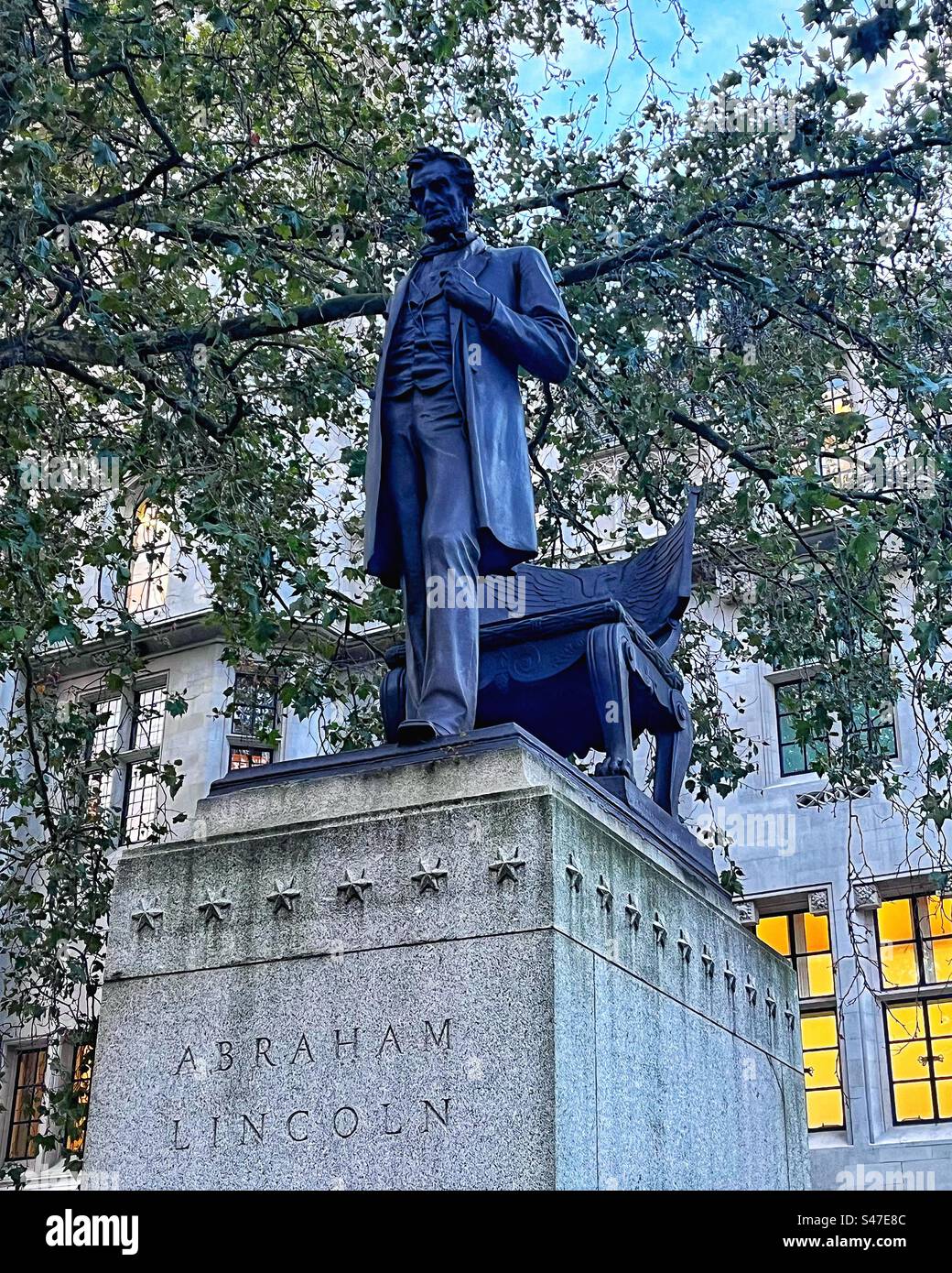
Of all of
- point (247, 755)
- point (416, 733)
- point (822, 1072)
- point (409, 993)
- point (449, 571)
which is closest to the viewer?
point (409, 993)

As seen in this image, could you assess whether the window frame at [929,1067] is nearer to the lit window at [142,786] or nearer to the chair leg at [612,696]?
the lit window at [142,786]

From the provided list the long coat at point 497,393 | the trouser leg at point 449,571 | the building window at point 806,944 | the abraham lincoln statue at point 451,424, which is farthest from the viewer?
the building window at point 806,944

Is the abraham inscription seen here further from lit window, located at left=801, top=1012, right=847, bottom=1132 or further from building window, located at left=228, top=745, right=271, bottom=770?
building window, located at left=228, top=745, right=271, bottom=770

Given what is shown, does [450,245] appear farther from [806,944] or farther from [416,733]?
[806,944]

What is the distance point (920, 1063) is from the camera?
75.0 ft

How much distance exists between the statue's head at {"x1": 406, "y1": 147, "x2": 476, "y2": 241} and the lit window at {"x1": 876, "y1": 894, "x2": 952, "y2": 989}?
61.4 feet

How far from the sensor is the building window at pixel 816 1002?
77.6 ft

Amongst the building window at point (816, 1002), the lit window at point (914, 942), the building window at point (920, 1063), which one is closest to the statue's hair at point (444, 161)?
the building window at point (816, 1002)

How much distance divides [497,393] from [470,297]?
47 centimetres

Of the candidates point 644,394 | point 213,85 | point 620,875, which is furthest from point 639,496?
point 620,875

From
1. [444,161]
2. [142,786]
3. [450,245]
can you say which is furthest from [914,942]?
[444,161]

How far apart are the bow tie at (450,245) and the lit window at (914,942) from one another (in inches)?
731

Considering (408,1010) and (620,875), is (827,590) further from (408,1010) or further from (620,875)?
(408,1010)

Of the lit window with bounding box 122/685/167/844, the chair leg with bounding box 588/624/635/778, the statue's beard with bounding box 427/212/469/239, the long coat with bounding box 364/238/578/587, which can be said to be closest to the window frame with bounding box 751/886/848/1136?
the lit window with bounding box 122/685/167/844
